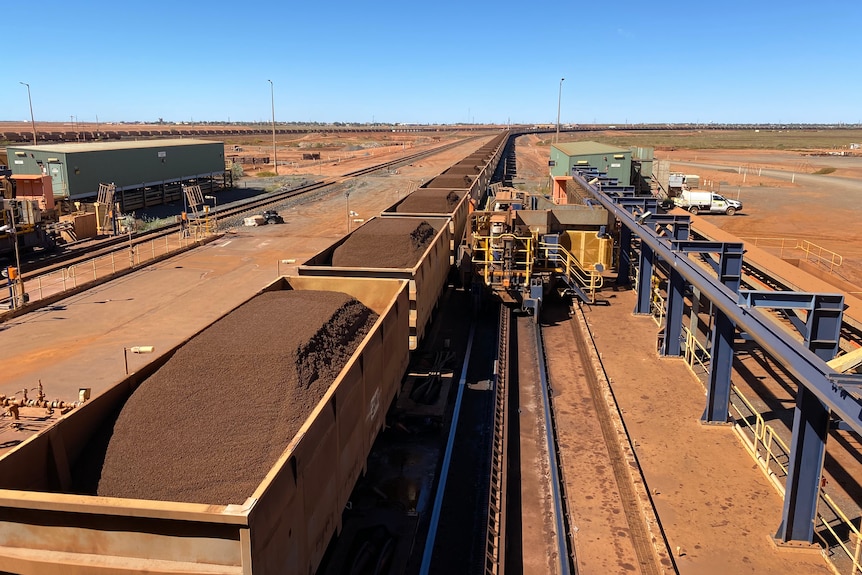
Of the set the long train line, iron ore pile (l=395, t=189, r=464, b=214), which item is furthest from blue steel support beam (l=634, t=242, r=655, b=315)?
the long train line

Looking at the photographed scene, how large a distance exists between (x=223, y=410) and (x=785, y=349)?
655cm

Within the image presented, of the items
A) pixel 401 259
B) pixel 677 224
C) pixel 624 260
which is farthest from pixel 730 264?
pixel 624 260

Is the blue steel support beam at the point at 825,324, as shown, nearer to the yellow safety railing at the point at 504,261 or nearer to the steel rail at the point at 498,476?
the steel rail at the point at 498,476

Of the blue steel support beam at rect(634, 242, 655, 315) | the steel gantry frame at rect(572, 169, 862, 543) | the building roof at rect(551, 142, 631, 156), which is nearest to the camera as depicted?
the steel gantry frame at rect(572, 169, 862, 543)

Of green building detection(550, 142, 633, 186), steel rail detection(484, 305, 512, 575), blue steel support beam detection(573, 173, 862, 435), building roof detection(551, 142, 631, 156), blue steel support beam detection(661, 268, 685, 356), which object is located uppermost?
building roof detection(551, 142, 631, 156)

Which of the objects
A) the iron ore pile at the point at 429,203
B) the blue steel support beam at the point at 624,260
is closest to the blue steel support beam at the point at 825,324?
the blue steel support beam at the point at 624,260

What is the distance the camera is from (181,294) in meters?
21.5

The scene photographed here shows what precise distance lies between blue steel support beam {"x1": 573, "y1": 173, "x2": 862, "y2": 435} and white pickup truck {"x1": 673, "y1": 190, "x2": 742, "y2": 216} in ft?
105

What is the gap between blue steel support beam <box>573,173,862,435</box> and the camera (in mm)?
6379

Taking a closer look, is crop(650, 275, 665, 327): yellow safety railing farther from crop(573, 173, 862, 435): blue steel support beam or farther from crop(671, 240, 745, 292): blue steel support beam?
crop(671, 240, 745, 292): blue steel support beam

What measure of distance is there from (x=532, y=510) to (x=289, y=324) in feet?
14.5

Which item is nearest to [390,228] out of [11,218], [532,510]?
[532,510]

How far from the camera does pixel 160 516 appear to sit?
4691 mm

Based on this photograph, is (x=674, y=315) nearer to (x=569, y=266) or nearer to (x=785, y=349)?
(x=569, y=266)
